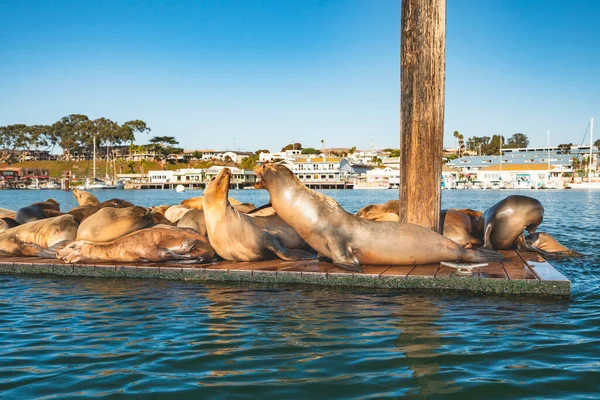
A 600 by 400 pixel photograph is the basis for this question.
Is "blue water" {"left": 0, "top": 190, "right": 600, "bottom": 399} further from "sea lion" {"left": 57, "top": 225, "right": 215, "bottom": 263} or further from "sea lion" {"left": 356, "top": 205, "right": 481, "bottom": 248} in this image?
"sea lion" {"left": 356, "top": 205, "right": 481, "bottom": 248}

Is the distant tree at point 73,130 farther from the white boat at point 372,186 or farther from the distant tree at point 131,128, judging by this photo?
the white boat at point 372,186

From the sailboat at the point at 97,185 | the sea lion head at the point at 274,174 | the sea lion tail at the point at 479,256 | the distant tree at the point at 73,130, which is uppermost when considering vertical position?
the distant tree at the point at 73,130

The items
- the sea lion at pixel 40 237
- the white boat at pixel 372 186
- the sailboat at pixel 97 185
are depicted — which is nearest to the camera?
the sea lion at pixel 40 237

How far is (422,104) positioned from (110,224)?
17.1 ft

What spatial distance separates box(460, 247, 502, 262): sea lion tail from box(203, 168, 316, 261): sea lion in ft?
7.30

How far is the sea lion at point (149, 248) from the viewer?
27.8 feet

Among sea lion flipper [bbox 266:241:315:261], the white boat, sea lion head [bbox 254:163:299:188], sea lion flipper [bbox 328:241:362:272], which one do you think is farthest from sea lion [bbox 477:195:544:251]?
the white boat

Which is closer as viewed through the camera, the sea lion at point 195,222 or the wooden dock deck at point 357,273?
the wooden dock deck at point 357,273

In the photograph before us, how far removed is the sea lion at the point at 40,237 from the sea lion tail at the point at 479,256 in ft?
21.0

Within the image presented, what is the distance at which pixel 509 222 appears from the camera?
9281mm

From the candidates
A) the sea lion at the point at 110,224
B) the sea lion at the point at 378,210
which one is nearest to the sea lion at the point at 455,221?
the sea lion at the point at 378,210

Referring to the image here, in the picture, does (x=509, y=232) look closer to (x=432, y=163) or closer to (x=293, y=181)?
(x=432, y=163)

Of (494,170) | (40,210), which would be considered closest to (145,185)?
(494,170)

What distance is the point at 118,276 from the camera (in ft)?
27.3
